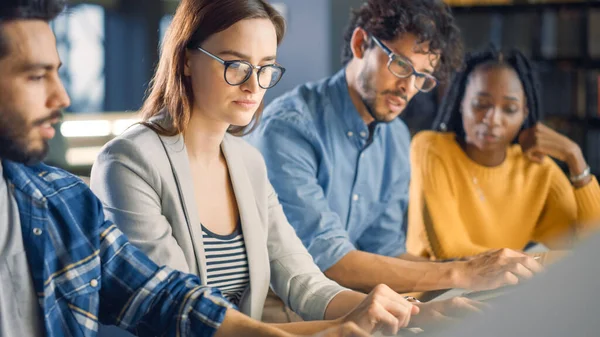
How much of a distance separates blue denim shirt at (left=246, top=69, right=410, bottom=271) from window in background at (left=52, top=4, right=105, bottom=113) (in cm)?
29

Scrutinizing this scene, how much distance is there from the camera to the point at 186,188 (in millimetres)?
1139

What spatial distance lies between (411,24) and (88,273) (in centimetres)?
79

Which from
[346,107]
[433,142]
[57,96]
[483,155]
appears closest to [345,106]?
[346,107]

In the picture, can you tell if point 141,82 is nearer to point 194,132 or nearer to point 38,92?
point 194,132

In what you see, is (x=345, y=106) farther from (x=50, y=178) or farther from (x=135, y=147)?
(x=50, y=178)

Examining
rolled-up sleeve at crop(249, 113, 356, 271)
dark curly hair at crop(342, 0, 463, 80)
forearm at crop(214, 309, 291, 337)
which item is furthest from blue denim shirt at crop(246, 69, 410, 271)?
forearm at crop(214, 309, 291, 337)

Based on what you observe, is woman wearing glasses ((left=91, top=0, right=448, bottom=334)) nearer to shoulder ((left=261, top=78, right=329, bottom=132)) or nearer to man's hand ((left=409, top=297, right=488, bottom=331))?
man's hand ((left=409, top=297, right=488, bottom=331))

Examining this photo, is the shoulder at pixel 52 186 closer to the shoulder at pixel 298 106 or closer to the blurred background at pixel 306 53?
the blurred background at pixel 306 53

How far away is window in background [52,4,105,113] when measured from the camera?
109 cm

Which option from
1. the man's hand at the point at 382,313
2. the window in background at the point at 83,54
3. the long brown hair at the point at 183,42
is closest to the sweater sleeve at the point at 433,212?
the man's hand at the point at 382,313

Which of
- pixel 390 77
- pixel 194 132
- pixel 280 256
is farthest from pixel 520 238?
pixel 194 132

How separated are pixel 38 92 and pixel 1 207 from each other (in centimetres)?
16

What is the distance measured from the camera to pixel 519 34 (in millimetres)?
1754

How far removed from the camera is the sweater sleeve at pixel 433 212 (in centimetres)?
159
